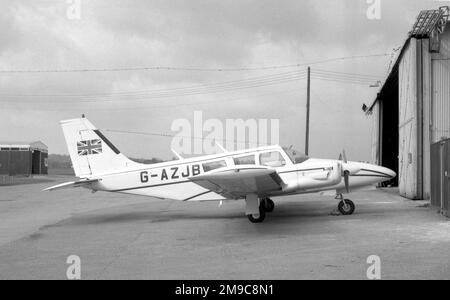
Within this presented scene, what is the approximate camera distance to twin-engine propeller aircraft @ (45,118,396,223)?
13000mm

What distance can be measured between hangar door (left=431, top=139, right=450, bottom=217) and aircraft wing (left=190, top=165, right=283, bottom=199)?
185 inches

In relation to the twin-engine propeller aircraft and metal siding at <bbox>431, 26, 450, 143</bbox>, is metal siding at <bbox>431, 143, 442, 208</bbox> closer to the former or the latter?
the twin-engine propeller aircraft

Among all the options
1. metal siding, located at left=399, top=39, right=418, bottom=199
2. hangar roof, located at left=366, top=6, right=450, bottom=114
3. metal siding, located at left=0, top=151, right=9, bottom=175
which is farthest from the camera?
metal siding, located at left=0, top=151, right=9, bottom=175

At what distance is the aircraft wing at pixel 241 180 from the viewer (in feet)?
36.1

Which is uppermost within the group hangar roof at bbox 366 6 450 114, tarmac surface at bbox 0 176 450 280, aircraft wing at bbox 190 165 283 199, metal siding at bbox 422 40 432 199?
hangar roof at bbox 366 6 450 114

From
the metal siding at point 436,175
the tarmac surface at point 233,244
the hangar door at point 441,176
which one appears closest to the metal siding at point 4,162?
the tarmac surface at point 233,244

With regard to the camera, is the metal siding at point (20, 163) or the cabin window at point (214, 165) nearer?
the cabin window at point (214, 165)

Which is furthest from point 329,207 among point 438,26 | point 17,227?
point 17,227

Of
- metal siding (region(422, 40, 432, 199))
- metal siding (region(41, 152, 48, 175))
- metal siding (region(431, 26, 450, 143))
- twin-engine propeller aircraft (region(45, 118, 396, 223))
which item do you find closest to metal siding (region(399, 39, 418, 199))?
metal siding (region(422, 40, 432, 199))

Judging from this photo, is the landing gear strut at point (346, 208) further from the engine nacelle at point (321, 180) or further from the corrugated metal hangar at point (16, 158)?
the corrugated metal hangar at point (16, 158)

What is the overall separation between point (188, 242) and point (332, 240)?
3.21 m

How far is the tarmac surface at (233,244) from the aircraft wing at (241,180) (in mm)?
958

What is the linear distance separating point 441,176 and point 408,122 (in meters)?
→ 7.05
